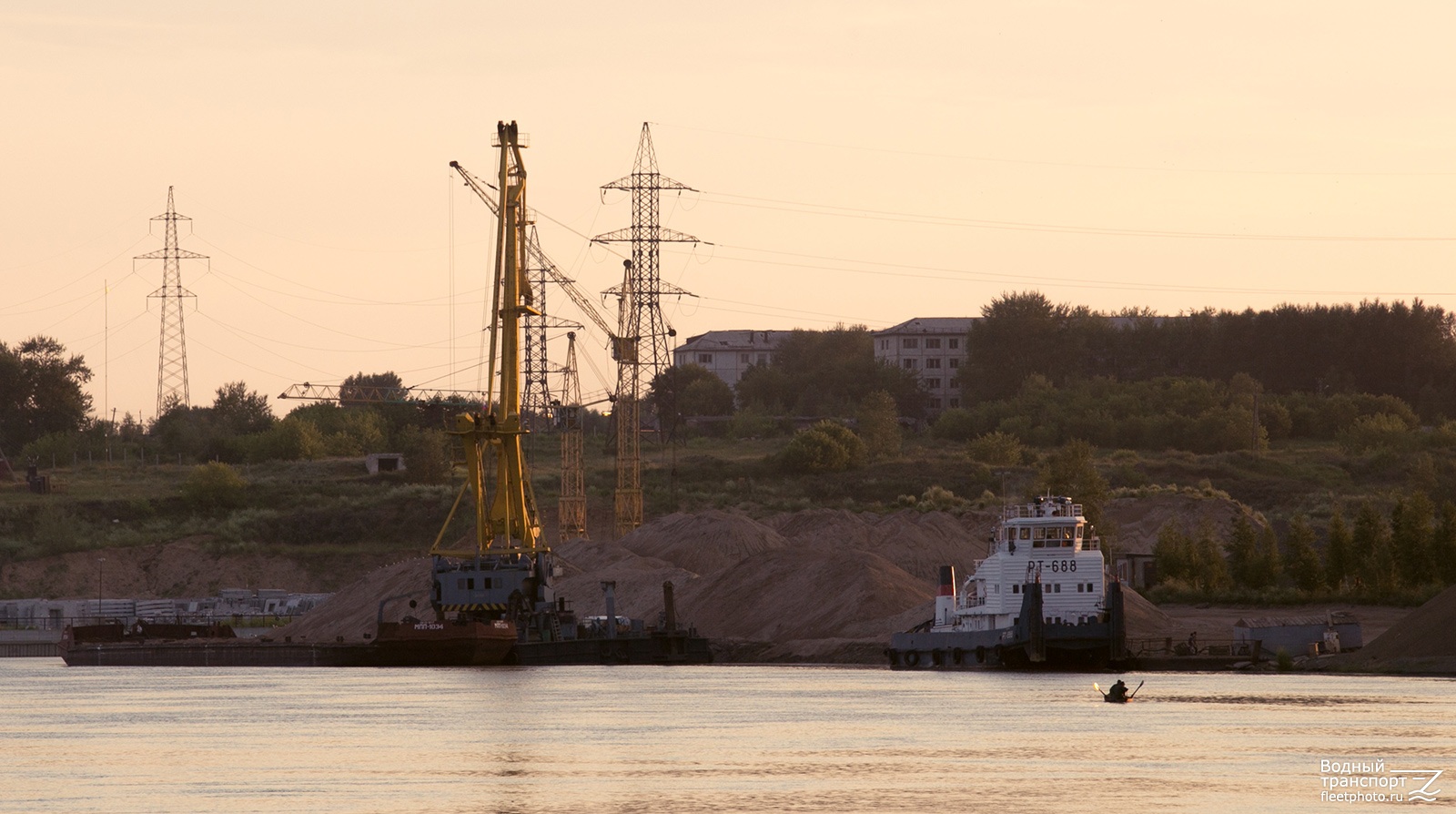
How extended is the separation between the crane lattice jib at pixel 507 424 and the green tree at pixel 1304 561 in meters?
38.3

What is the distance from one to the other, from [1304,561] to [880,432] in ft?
222

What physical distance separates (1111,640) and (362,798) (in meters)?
46.6

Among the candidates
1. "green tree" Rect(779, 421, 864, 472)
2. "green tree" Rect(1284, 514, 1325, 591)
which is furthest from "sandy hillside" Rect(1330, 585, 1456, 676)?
"green tree" Rect(779, 421, 864, 472)

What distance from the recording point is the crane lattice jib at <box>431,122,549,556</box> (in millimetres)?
105188

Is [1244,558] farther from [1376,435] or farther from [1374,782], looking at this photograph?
[1374,782]

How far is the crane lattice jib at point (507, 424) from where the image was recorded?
105 m

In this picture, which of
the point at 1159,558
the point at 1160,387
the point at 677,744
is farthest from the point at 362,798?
the point at 1160,387

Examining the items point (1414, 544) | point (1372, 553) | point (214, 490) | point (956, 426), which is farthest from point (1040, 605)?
point (956, 426)

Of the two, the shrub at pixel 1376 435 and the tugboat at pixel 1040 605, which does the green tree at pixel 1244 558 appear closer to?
the tugboat at pixel 1040 605

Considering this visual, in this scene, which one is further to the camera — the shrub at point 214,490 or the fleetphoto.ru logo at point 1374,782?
the shrub at point 214,490

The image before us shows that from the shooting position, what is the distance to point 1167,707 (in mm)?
65562

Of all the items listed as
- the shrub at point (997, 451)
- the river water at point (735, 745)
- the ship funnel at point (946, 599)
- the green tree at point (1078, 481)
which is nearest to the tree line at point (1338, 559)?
the green tree at point (1078, 481)

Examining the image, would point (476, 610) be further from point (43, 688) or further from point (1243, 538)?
point (1243, 538)

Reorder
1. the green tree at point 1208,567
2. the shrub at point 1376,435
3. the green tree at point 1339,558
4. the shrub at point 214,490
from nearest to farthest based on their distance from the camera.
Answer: the green tree at point 1339,558 < the green tree at point 1208,567 < the shrub at point 214,490 < the shrub at point 1376,435
